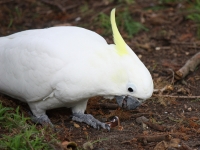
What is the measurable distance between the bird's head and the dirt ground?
1.04 feet

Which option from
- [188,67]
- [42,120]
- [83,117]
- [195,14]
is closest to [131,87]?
[83,117]

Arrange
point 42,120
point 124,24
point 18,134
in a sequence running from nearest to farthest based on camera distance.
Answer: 1. point 18,134
2. point 42,120
3. point 124,24

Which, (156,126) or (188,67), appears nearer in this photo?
(156,126)

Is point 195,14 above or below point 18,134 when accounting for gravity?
below

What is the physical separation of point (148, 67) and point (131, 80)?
1835 millimetres

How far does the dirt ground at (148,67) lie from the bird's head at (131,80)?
0.32 metres

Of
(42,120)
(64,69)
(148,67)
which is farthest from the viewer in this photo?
(148,67)

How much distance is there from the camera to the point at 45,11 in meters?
7.28

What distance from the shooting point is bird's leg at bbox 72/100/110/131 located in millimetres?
4215

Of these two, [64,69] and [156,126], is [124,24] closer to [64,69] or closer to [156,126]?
[156,126]

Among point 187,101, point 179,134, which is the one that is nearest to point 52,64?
point 179,134

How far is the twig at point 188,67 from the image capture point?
518 cm

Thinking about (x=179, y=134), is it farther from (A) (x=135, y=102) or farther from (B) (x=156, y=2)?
(B) (x=156, y=2)

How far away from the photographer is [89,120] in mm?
4277
